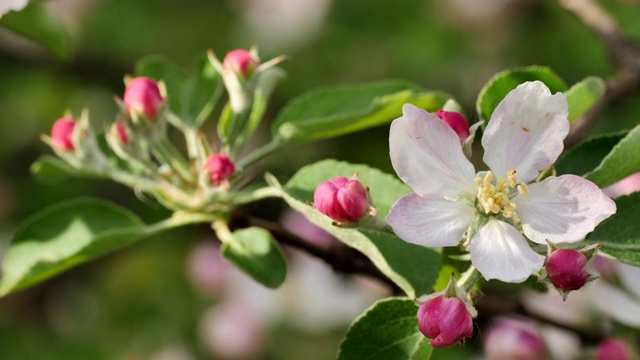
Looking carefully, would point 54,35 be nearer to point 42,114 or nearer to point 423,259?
point 423,259

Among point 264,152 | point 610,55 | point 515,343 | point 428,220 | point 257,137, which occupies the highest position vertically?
point 428,220

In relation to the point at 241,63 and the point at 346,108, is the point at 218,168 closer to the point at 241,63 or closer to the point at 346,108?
the point at 241,63

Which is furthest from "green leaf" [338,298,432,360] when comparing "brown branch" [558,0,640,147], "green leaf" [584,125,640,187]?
"brown branch" [558,0,640,147]

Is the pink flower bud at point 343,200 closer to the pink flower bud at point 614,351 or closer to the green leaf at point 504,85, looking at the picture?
the green leaf at point 504,85

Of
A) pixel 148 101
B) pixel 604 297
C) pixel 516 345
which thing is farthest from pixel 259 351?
pixel 148 101

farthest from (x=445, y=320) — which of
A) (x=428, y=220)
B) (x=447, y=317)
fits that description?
(x=428, y=220)

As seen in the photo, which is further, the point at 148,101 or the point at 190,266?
the point at 190,266
